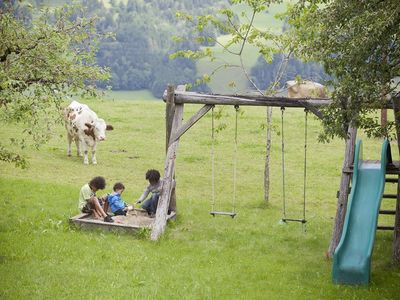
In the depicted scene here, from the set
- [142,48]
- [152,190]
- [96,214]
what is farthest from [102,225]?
[142,48]

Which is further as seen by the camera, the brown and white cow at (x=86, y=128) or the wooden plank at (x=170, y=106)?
the brown and white cow at (x=86, y=128)

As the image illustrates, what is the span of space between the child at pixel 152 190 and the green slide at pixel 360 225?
5.35m

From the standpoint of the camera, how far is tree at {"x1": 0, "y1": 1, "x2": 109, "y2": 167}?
1420 centimetres

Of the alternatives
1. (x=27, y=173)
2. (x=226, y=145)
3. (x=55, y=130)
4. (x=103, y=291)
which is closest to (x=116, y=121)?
(x=55, y=130)

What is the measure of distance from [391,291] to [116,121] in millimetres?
24716

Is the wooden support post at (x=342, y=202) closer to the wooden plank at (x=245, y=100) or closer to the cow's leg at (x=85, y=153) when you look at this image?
the wooden plank at (x=245, y=100)

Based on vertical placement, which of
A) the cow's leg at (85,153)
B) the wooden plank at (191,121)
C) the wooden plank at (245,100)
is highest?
the wooden plank at (245,100)

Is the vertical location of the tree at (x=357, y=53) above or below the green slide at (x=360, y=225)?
above

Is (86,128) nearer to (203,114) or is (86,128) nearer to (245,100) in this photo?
(203,114)

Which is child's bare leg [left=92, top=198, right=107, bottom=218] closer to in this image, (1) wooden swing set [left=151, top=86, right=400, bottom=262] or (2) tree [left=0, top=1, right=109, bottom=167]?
(1) wooden swing set [left=151, top=86, right=400, bottom=262]

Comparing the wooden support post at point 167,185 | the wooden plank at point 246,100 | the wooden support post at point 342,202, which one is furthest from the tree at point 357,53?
the wooden support post at point 167,185

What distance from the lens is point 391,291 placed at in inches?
492

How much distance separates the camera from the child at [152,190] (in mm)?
17391

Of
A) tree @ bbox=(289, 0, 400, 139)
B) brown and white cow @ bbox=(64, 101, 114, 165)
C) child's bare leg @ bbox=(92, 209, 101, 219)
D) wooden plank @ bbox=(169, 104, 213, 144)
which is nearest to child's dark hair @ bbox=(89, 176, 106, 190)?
child's bare leg @ bbox=(92, 209, 101, 219)
